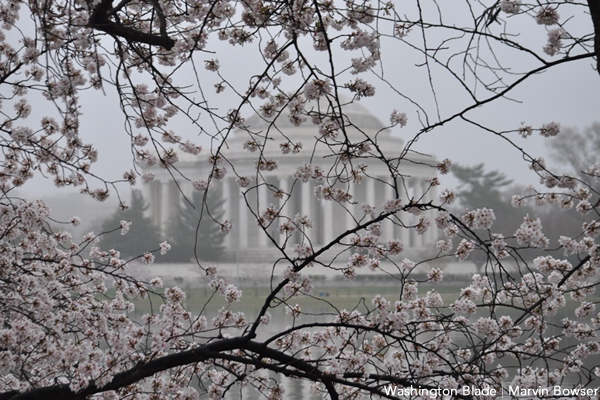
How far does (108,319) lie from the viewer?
14.9ft

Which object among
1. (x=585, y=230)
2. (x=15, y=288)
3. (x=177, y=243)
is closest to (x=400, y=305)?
(x=585, y=230)

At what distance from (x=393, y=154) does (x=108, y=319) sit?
37160mm

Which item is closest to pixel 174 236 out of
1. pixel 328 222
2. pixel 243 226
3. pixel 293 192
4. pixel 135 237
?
pixel 135 237

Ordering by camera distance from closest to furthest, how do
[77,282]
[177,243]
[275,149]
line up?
[77,282] → [177,243] → [275,149]

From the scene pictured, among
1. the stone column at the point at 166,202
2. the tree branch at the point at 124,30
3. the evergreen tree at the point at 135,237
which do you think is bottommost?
the evergreen tree at the point at 135,237

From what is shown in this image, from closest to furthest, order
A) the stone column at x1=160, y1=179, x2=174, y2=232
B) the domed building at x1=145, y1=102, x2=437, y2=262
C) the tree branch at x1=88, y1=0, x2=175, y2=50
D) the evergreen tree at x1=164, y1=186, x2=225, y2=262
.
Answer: the tree branch at x1=88, y1=0, x2=175, y2=50, the evergreen tree at x1=164, y1=186, x2=225, y2=262, the domed building at x1=145, y1=102, x2=437, y2=262, the stone column at x1=160, y1=179, x2=174, y2=232

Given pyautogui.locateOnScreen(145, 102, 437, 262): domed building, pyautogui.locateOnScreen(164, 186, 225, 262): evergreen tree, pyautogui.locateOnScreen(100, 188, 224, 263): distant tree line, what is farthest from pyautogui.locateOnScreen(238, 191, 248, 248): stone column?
pyautogui.locateOnScreen(100, 188, 224, 263): distant tree line

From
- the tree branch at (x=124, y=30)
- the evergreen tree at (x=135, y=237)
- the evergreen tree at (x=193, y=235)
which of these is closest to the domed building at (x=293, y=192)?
the evergreen tree at (x=193, y=235)

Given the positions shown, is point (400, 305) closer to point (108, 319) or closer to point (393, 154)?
point (108, 319)

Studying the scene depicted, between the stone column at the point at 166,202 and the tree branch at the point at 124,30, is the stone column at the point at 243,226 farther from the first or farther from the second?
the tree branch at the point at 124,30

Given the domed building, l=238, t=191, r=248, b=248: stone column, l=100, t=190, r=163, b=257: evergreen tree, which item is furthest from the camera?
l=238, t=191, r=248, b=248: stone column

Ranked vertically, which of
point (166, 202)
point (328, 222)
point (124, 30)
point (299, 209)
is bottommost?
point (124, 30)

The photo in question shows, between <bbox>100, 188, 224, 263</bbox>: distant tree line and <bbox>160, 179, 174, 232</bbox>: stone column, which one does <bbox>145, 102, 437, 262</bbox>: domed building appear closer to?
<bbox>160, 179, 174, 232</bbox>: stone column

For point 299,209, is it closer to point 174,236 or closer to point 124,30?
point 174,236
